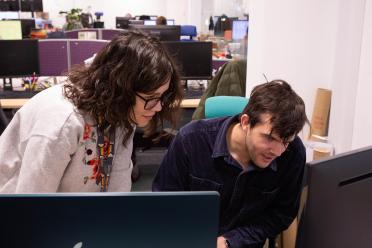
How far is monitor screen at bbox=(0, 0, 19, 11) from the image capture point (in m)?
9.16

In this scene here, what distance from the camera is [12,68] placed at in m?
3.83

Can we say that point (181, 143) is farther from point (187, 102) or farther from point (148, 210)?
point (187, 102)

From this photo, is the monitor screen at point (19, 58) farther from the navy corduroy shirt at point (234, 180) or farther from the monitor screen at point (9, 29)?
the navy corduroy shirt at point (234, 180)

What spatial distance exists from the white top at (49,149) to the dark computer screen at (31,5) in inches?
362

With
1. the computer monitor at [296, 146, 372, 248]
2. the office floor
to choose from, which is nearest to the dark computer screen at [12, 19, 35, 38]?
the office floor

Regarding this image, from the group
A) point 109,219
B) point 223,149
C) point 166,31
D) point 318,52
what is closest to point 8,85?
point 166,31

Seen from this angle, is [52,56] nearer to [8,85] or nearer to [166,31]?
[8,85]

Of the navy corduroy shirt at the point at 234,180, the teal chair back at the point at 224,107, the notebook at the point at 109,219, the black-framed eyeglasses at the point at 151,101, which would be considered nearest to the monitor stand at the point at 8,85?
the teal chair back at the point at 224,107

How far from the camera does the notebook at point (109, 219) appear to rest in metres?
0.62

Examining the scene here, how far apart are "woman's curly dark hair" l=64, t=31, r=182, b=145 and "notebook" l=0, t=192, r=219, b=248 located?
553 millimetres

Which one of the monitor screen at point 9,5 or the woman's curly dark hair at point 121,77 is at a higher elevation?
the monitor screen at point 9,5

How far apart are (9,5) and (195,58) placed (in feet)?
22.4

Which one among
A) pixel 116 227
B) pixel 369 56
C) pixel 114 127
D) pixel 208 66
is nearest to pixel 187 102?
pixel 208 66

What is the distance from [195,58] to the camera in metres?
3.98
